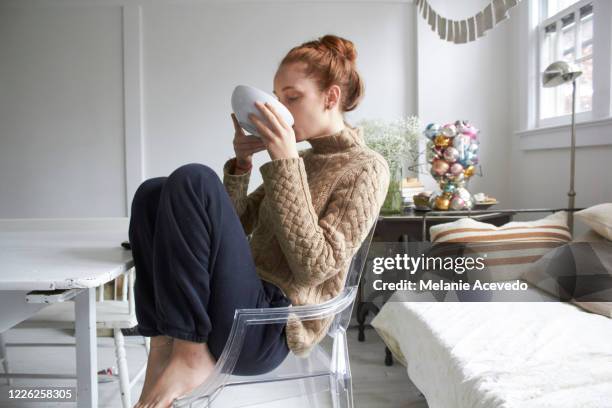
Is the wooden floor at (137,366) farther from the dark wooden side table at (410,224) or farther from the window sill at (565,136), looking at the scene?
the window sill at (565,136)

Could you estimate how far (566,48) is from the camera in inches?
111

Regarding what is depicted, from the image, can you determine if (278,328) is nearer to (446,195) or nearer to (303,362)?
(303,362)

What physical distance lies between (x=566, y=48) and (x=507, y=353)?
203 centimetres

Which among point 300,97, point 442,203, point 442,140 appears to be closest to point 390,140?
point 442,140

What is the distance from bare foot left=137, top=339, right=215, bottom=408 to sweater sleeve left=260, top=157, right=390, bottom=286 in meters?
0.24

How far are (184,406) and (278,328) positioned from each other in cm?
22

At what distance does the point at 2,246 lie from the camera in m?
1.41

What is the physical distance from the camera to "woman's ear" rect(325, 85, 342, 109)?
3.89 ft

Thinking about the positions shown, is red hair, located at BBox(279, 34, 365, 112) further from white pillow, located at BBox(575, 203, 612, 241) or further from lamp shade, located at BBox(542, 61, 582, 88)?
lamp shade, located at BBox(542, 61, 582, 88)

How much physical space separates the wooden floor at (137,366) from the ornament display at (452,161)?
31.2 inches

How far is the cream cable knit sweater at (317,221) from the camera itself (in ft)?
3.32

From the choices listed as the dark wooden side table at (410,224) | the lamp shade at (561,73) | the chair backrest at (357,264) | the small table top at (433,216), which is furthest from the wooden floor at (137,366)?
the lamp shade at (561,73)

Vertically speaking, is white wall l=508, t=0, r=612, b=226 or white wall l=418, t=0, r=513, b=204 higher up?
white wall l=418, t=0, r=513, b=204

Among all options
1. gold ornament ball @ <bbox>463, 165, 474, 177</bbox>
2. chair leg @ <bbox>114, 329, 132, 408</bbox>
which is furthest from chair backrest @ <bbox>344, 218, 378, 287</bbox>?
gold ornament ball @ <bbox>463, 165, 474, 177</bbox>
